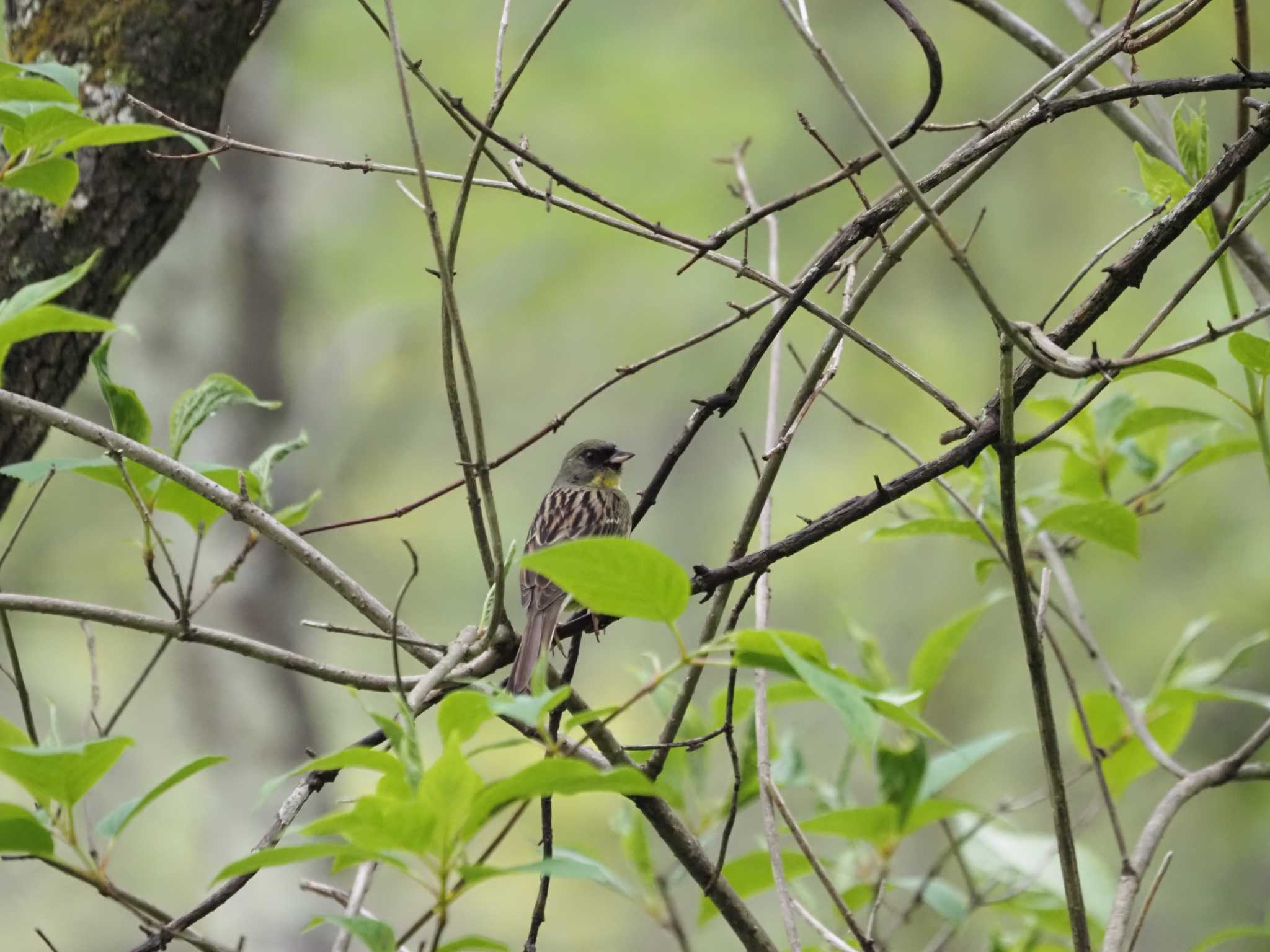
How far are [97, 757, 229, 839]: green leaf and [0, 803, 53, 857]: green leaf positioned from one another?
0.07 m

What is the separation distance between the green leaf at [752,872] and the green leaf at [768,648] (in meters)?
1.01

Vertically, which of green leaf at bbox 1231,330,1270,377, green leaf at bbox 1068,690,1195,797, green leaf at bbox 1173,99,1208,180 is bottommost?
green leaf at bbox 1068,690,1195,797

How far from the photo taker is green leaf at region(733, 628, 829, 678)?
104cm

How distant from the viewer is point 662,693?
232cm

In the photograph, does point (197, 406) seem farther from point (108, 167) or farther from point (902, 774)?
point (902, 774)

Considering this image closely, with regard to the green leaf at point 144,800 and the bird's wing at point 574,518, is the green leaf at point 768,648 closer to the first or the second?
the green leaf at point 144,800

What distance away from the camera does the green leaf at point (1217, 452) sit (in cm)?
220

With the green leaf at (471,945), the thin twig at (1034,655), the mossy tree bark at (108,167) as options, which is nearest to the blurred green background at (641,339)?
the mossy tree bark at (108,167)

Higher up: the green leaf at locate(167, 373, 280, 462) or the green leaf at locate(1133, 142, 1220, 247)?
the green leaf at locate(1133, 142, 1220, 247)

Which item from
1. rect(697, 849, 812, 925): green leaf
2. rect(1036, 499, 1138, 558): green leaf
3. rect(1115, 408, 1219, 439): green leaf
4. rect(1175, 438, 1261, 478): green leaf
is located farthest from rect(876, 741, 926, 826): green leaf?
rect(1175, 438, 1261, 478): green leaf

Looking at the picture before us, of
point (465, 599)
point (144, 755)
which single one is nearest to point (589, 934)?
point (465, 599)

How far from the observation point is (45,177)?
5.52 feet

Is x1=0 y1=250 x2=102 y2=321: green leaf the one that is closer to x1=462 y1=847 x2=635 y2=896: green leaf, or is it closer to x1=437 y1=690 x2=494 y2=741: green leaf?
x1=437 y1=690 x2=494 y2=741: green leaf

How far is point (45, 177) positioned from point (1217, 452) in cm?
206
